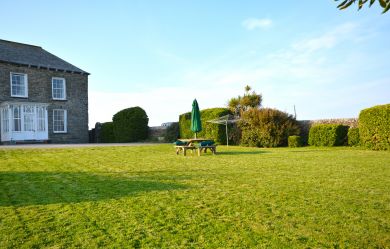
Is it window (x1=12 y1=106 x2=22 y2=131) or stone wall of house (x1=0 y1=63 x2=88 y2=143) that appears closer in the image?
window (x1=12 y1=106 x2=22 y2=131)

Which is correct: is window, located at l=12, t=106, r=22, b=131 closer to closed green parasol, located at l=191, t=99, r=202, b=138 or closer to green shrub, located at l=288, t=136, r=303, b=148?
closed green parasol, located at l=191, t=99, r=202, b=138

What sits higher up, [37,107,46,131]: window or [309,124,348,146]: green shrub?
[37,107,46,131]: window

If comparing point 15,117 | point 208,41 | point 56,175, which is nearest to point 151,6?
point 208,41

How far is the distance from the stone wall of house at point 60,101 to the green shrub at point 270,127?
1575 cm

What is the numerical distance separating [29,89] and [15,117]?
9.57 ft

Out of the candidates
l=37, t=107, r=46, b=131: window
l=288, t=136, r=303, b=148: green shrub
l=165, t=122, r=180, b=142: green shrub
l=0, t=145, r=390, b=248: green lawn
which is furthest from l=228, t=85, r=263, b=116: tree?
l=0, t=145, r=390, b=248: green lawn

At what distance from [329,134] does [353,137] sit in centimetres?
137

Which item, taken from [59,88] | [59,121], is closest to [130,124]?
[59,121]

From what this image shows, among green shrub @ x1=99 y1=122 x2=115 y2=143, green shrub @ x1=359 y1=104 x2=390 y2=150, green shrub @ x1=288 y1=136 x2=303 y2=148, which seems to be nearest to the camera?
green shrub @ x1=359 y1=104 x2=390 y2=150

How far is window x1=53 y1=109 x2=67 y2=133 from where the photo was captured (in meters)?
26.4

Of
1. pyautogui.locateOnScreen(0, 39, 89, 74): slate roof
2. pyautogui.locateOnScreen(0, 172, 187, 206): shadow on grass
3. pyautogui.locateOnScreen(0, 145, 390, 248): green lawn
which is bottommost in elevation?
pyautogui.locateOnScreen(0, 145, 390, 248): green lawn

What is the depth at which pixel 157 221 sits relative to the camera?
4.49 metres

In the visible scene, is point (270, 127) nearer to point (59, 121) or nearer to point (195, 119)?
point (195, 119)

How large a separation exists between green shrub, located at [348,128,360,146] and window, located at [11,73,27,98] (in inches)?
959
